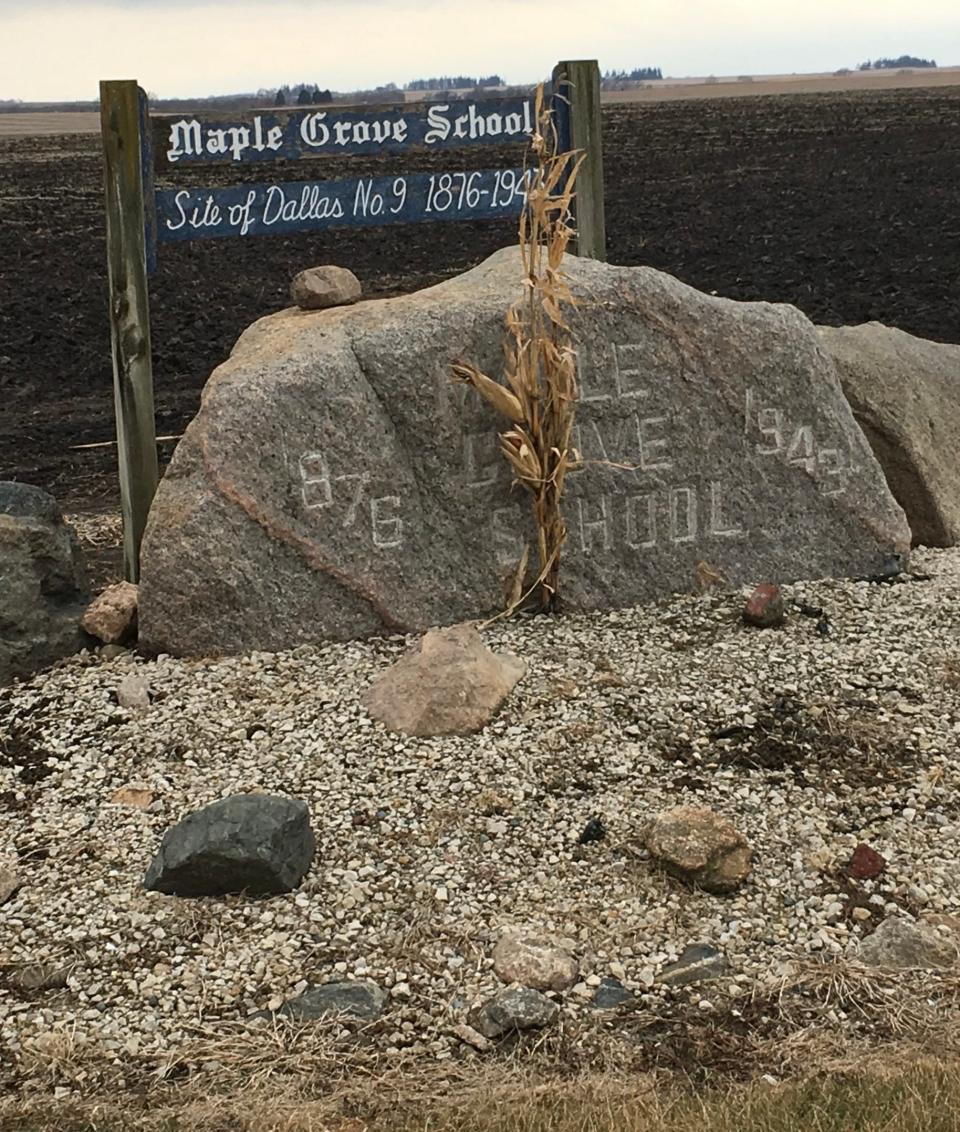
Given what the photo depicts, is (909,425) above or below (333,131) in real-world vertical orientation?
below

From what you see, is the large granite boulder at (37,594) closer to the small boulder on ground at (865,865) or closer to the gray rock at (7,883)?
the gray rock at (7,883)

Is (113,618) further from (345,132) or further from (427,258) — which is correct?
(427,258)

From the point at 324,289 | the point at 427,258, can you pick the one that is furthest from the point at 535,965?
the point at 427,258

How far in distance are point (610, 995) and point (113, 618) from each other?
3162mm

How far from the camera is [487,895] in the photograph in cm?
478

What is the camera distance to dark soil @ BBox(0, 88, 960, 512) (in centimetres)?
1207

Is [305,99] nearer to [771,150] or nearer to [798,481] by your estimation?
[771,150]

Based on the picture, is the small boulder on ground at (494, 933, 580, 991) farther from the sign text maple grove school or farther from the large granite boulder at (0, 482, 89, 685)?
the sign text maple grove school

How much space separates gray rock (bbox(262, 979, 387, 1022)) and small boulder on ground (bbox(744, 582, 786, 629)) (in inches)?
108

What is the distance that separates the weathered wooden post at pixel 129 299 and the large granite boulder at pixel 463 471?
550 millimetres

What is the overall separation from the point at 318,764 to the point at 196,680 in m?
0.91

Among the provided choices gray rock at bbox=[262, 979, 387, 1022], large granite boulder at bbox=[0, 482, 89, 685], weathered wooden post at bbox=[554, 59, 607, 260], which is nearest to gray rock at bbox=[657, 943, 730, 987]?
gray rock at bbox=[262, 979, 387, 1022]

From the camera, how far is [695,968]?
4.44 metres

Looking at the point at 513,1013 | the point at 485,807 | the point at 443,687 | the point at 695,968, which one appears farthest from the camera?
the point at 443,687
